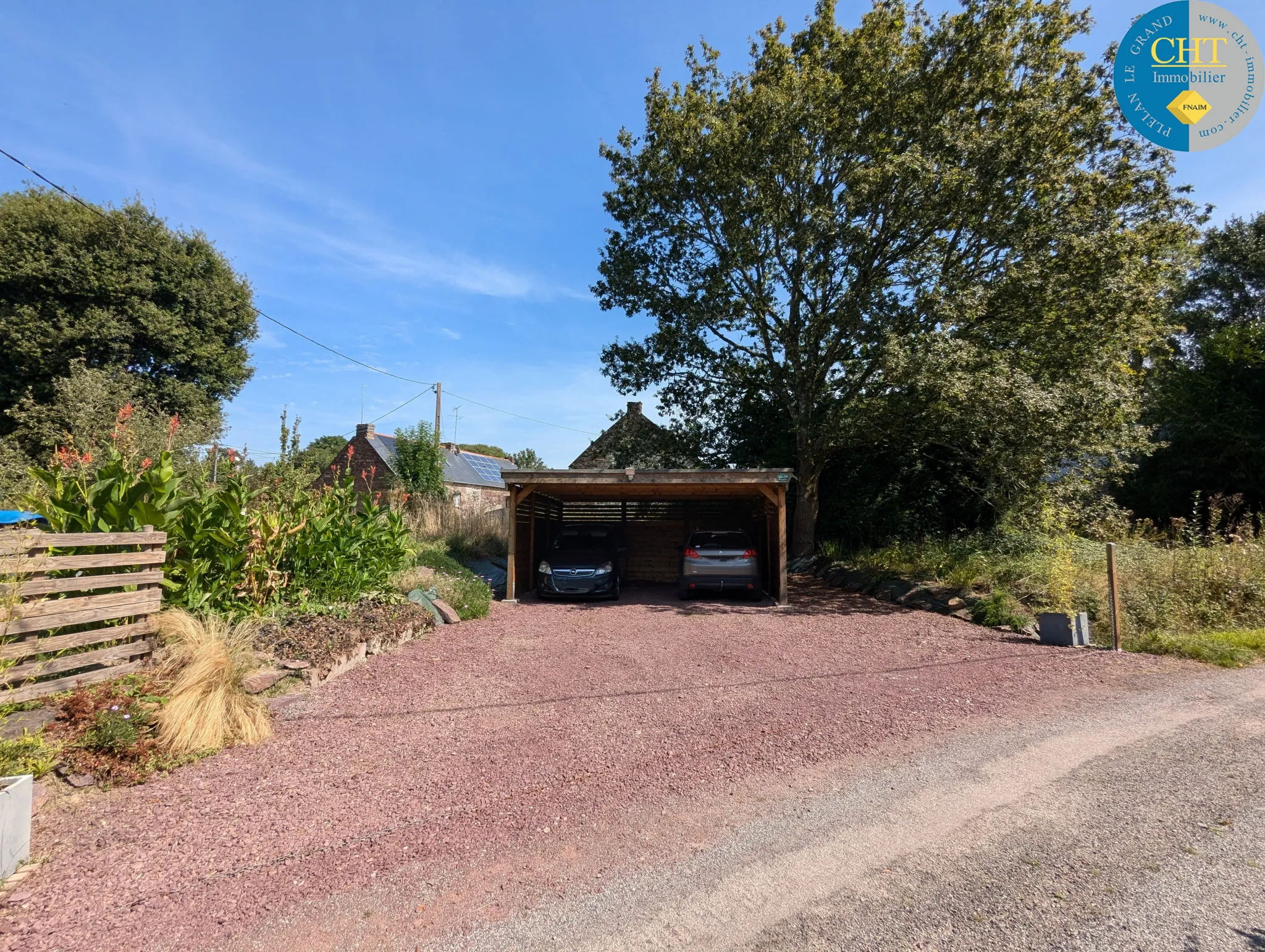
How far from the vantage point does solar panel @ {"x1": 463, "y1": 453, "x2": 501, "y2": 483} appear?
36.8 m

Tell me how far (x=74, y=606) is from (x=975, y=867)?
615 centimetres

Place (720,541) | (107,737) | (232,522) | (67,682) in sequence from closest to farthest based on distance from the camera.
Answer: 1. (107,737)
2. (67,682)
3. (232,522)
4. (720,541)

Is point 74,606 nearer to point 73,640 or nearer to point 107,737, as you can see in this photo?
point 73,640

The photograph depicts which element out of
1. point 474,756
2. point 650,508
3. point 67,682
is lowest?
point 474,756

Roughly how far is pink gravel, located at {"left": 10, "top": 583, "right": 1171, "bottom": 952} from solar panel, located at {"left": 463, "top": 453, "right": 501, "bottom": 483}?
28358 mm

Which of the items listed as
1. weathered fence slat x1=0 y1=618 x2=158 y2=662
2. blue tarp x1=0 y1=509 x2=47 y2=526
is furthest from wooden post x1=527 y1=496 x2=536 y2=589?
weathered fence slat x1=0 y1=618 x2=158 y2=662

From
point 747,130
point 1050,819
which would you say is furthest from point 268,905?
point 747,130

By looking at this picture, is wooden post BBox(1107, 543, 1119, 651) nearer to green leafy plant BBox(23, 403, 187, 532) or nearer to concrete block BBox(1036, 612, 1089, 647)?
concrete block BBox(1036, 612, 1089, 647)

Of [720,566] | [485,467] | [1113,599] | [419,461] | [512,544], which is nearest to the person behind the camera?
[1113,599]

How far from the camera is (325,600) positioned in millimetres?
7941

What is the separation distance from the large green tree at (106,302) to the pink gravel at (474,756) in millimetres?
15923

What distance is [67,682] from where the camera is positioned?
4.64m

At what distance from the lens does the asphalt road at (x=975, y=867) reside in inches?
106

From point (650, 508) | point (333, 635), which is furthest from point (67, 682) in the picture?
→ point (650, 508)
